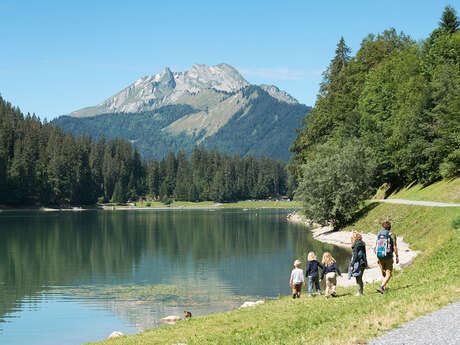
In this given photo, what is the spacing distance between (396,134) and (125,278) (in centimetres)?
4237

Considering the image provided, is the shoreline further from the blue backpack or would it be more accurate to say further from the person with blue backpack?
the blue backpack

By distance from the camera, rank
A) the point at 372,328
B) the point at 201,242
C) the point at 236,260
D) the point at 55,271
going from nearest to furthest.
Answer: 1. the point at 372,328
2. the point at 55,271
3. the point at 236,260
4. the point at 201,242

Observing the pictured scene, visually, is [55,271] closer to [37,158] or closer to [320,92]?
[320,92]

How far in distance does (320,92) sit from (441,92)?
170ft

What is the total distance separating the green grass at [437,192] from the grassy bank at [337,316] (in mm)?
29390

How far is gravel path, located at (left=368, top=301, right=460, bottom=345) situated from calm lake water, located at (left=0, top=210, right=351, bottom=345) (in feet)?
55.1

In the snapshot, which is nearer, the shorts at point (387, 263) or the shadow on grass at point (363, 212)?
the shorts at point (387, 263)

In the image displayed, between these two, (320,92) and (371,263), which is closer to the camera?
(371,263)

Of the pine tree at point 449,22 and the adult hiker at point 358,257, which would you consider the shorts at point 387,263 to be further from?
the pine tree at point 449,22

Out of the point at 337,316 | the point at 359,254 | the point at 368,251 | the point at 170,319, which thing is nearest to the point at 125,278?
the point at 170,319

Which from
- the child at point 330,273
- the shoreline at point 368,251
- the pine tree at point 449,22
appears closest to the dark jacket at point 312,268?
the child at point 330,273

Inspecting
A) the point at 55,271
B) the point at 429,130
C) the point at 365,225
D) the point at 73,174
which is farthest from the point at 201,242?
the point at 73,174

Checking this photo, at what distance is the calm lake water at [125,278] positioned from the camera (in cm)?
2955

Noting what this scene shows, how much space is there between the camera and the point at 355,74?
328 feet
